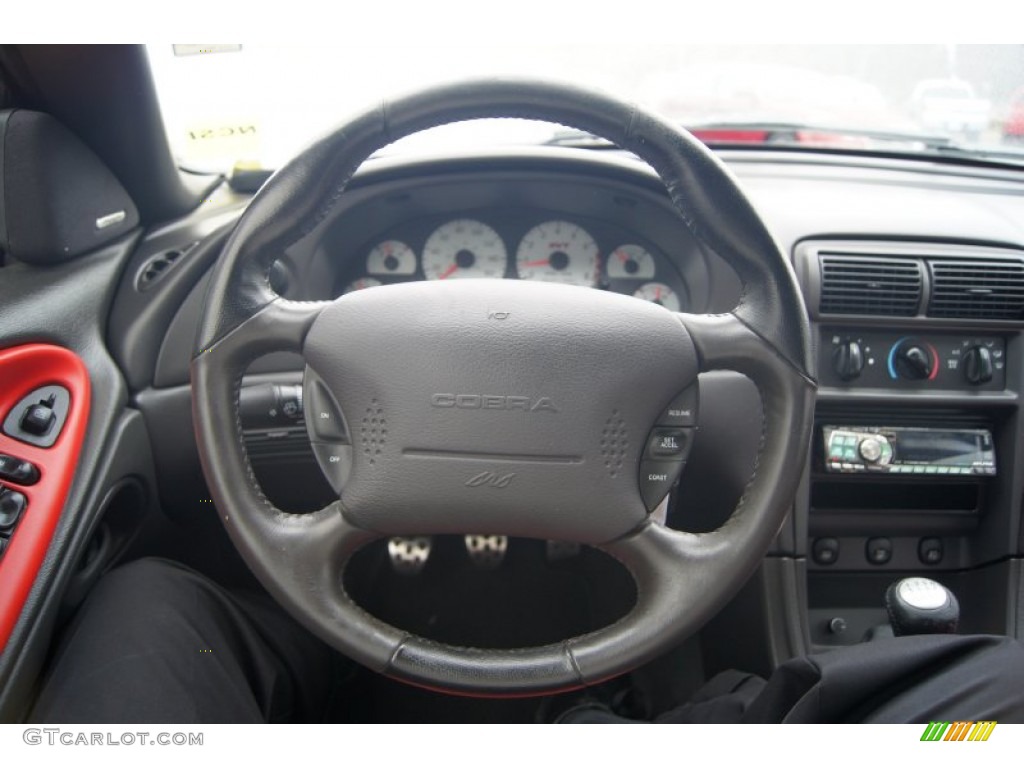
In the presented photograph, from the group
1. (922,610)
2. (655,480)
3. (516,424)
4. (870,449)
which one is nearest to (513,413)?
(516,424)

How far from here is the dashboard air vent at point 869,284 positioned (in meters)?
1.43

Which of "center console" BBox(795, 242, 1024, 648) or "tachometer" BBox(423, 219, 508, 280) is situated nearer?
"center console" BBox(795, 242, 1024, 648)

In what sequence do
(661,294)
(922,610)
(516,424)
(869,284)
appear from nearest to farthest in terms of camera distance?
1. (516,424)
2. (922,610)
3. (869,284)
4. (661,294)

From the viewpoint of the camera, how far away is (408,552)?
1663mm

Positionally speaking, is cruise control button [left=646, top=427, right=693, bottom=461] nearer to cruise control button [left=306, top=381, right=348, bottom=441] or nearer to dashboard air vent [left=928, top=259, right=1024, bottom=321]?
cruise control button [left=306, top=381, right=348, bottom=441]

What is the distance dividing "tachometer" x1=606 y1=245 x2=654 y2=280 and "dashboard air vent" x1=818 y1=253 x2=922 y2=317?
1.02ft

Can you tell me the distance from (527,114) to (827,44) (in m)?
1.05

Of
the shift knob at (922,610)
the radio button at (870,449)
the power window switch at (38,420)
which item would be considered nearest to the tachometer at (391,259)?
the power window switch at (38,420)

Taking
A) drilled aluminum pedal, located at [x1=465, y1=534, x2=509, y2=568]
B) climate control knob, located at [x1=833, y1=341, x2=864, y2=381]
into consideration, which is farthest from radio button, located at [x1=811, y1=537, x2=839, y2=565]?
drilled aluminum pedal, located at [x1=465, y1=534, x2=509, y2=568]

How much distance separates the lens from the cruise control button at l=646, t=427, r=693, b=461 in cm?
97

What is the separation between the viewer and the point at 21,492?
1104mm

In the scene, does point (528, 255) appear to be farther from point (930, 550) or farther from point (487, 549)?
point (930, 550)

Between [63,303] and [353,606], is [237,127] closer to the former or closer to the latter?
[63,303]

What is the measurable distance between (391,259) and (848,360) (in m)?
0.87
